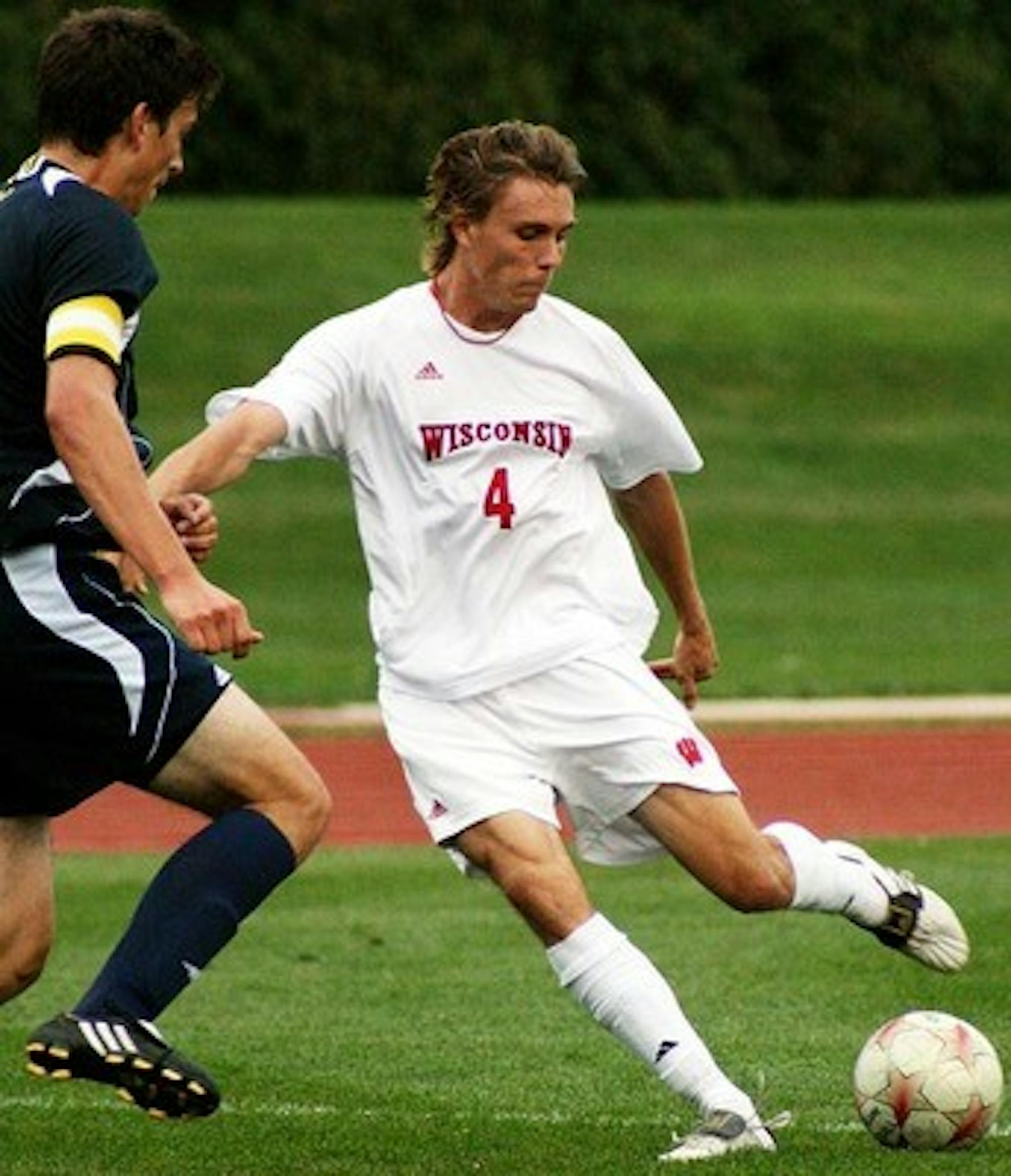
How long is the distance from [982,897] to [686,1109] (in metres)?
3.91

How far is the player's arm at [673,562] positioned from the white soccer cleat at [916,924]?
594 millimetres

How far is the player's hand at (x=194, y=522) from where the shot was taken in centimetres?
781

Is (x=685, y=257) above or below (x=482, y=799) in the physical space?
below

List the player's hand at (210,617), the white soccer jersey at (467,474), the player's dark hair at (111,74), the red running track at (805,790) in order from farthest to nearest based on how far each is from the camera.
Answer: the red running track at (805,790) < the white soccer jersey at (467,474) < the player's dark hair at (111,74) < the player's hand at (210,617)

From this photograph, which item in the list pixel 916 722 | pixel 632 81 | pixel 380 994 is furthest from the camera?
pixel 632 81

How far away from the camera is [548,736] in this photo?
27.3 feet

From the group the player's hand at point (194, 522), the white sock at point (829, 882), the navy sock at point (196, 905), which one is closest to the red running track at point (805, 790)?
the white sock at point (829, 882)

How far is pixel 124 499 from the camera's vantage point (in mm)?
7211

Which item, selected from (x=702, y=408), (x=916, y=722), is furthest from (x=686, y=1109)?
(x=702, y=408)

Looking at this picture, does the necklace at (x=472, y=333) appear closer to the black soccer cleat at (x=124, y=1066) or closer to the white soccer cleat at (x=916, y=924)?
the white soccer cleat at (x=916, y=924)

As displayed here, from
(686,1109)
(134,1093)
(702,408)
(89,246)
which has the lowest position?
(702,408)

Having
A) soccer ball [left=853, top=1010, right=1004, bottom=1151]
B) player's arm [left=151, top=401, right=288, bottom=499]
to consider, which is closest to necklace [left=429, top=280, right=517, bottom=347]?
player's arm [left=151, top=401, right=288, bottom=499]

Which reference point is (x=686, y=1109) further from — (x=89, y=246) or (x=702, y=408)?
(x=702, y=408)

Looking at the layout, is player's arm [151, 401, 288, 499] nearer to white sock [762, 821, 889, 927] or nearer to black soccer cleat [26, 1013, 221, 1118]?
black soccer cleat [26, 1013, 221, 1118]
